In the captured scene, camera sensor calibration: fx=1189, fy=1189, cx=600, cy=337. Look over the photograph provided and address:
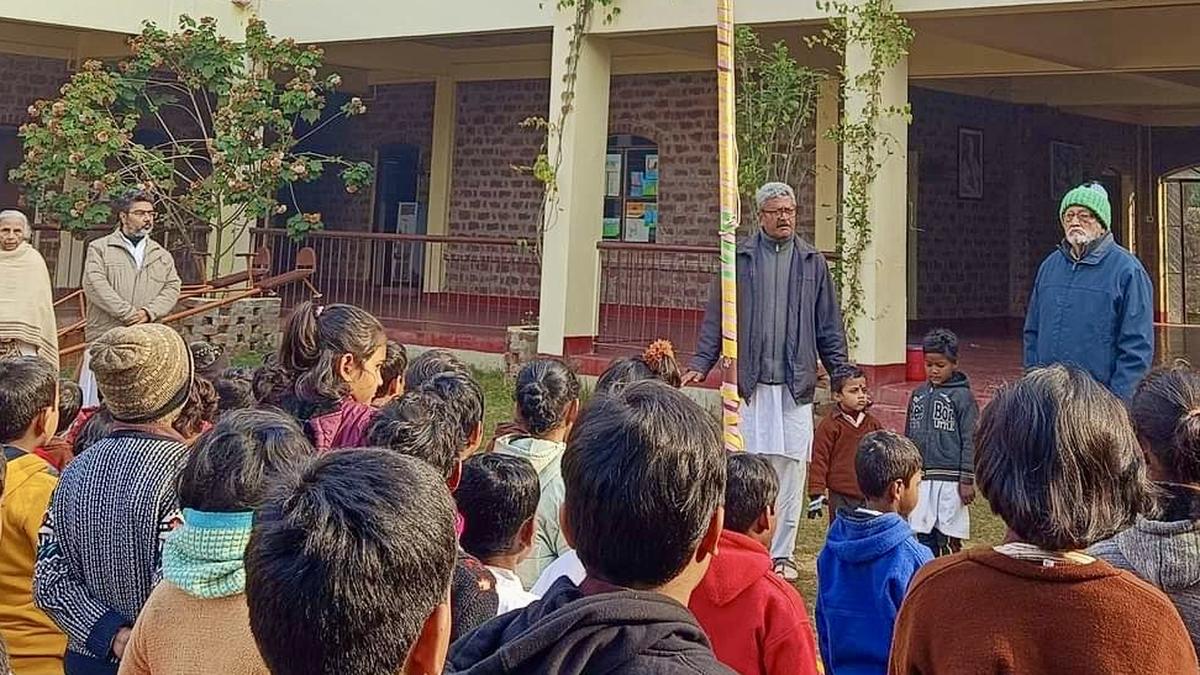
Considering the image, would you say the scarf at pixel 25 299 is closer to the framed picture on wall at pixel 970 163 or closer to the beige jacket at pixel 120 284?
the beige jacket at pixel 120 284

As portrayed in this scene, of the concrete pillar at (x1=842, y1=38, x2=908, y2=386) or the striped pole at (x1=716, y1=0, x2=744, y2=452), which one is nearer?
the striped pole at (x1=716, y1=0, x2=744, y2=452)

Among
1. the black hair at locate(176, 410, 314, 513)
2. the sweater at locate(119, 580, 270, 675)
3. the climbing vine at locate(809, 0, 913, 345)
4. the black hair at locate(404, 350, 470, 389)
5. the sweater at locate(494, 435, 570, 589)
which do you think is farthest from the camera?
Answer: the climbing vine at locate(809, 0, 913, 345)

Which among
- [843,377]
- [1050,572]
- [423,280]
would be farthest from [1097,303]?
[423,280]

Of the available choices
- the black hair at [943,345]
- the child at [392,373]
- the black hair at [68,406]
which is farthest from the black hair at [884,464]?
the black hair at [68,406]

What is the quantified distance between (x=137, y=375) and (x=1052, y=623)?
1.88m

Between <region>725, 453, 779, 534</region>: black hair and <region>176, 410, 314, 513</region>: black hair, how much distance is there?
111cm

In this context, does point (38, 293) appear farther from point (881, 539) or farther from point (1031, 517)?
point (1031, 517)

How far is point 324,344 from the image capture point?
361cm

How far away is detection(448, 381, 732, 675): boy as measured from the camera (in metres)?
1.44

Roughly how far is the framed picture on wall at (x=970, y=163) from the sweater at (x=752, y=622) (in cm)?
1215

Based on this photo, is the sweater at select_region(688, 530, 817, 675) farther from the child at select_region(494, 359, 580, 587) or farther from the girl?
the child at select_region(494, 359, 580, 587)

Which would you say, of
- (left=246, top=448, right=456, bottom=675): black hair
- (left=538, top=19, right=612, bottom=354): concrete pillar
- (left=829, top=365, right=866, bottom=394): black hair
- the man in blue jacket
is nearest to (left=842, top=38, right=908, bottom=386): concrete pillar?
(left=538, top=19, right=612, bottom=354): concrete pillar

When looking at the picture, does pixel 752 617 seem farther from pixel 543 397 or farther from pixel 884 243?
pixel 884 243

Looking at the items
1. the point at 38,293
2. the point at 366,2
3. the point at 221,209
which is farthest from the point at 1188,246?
the point at 38,293
